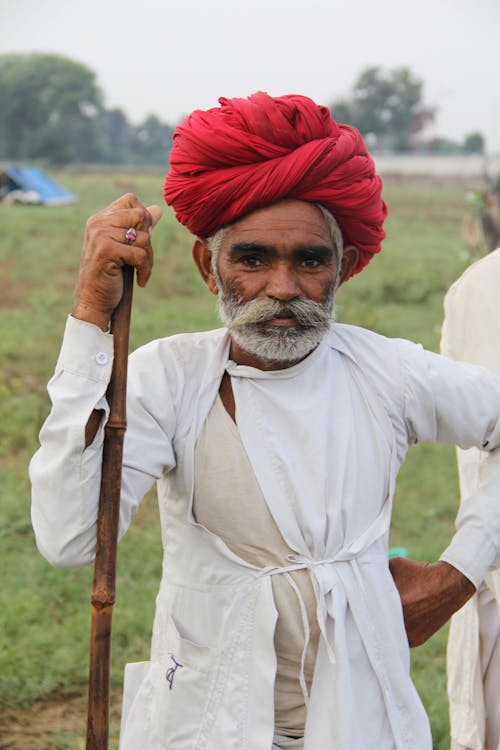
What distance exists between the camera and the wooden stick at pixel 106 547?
1979 millimetres

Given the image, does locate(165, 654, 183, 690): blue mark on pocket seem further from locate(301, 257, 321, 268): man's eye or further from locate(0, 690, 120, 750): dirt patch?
locate(0, 690, 120, 750): dirt patch

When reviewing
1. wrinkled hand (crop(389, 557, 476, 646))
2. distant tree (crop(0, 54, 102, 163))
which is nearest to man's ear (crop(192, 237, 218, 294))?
wrinkled hand (crop(389, 557, 476, 646))

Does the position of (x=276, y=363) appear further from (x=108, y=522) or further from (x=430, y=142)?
(x=430, y=142)

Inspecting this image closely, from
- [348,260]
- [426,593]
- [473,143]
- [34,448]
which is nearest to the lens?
[426,593]

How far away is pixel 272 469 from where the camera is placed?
219 cm

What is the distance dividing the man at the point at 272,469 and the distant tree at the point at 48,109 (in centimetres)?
6166

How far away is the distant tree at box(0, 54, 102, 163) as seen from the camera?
65188mm

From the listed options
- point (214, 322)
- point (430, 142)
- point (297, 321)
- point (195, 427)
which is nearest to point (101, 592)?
point (195, 427)

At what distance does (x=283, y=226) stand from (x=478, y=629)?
1.36 meters

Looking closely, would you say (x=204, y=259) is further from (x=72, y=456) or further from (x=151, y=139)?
(x=151, y=139)

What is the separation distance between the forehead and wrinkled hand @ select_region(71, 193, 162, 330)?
28cm

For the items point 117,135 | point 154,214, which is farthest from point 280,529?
point 117,135

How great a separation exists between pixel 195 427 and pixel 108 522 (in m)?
0.31

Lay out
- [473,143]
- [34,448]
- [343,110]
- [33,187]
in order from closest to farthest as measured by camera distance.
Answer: [34,448] < [33,187] < [343,110] < [473,143]
